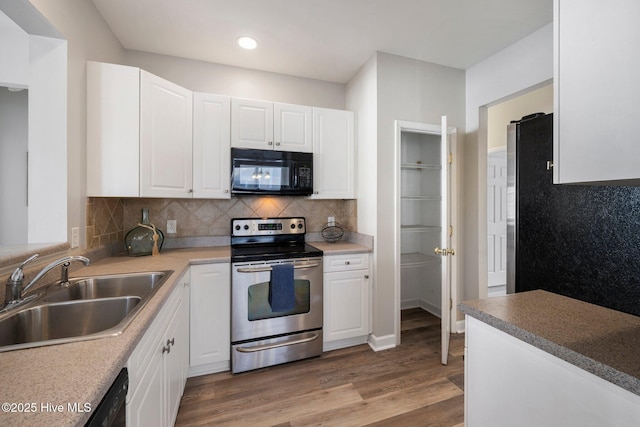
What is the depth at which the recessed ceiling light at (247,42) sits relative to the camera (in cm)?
209

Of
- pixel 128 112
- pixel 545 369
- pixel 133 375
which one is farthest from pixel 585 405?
pixel 128 112

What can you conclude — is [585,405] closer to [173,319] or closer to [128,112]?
[173,319]

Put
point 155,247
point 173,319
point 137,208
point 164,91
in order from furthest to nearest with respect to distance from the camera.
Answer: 1. point 137,208
2. point 155,247
3. point 164,91
4. point 173,319

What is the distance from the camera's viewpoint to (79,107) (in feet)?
5.27

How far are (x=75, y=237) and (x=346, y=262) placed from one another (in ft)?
6.24

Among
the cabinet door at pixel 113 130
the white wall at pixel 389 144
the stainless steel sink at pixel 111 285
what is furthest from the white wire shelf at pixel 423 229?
the cabinet door at pixel 113 130

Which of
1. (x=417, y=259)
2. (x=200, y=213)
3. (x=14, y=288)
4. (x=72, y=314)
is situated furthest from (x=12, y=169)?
(x=417, y=259)

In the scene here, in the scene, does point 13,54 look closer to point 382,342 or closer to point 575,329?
point 575,329

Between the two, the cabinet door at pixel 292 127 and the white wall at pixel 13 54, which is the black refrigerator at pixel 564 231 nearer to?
the cabinet door at pixel 292 127

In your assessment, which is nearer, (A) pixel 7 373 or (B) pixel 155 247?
(A) pixel 7 373

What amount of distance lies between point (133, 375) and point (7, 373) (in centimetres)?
31

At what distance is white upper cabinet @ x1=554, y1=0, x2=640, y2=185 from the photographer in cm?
64

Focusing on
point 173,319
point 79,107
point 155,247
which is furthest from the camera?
point 155,247

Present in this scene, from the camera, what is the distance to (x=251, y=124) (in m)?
2.33
